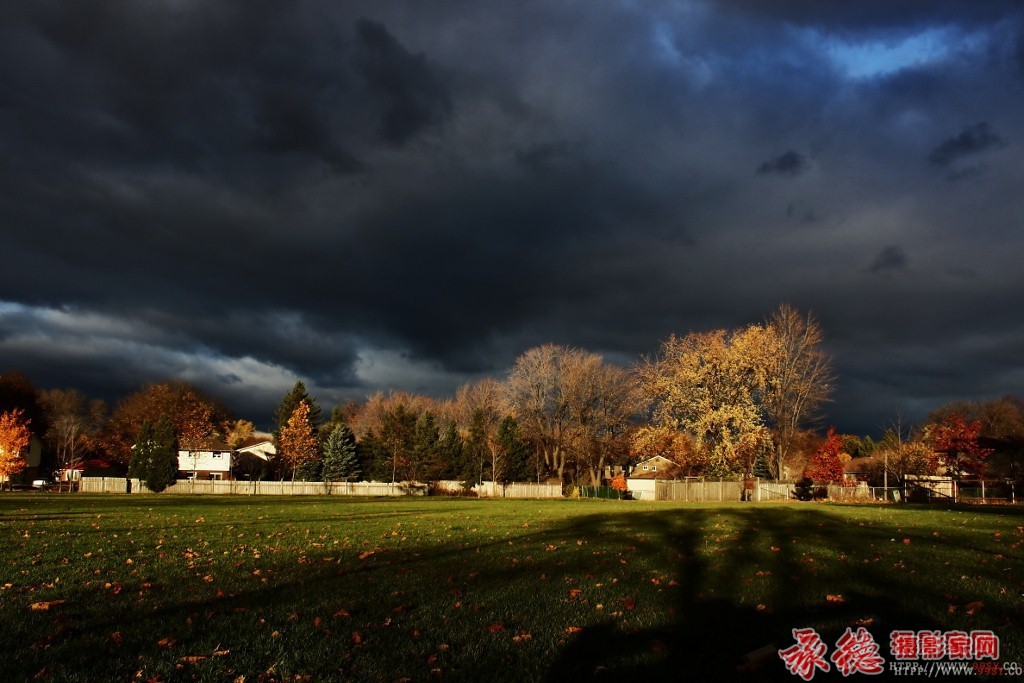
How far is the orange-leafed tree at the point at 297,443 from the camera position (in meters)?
80.6

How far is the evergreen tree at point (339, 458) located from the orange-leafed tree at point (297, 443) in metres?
2.09

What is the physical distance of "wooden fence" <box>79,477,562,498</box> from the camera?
65.6 metres

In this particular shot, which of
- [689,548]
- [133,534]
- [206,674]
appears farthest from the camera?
[133,534]

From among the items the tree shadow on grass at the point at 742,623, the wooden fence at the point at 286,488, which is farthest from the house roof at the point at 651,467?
the tree shadow on grass at the point at 742,623

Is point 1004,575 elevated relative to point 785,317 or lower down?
lower down

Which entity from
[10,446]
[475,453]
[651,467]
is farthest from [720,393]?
[10,446]

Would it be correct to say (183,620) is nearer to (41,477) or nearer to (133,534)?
(133,534)

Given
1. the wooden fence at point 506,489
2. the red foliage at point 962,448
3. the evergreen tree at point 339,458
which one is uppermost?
the red foliage at point 962,448

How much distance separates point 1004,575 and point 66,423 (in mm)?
105114

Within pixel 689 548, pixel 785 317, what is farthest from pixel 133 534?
pixel 785 317

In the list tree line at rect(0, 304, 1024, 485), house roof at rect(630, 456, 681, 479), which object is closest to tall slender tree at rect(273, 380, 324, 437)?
tree line at rect(0, 304, 1024, 485)

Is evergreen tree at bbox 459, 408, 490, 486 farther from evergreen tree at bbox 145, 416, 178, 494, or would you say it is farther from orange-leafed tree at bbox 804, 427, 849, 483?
orange-leafed tree at bbox 804, 427, 849, 483

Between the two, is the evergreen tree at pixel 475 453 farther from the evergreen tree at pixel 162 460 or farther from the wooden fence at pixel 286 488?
the evergreen tree at pixel 162 460

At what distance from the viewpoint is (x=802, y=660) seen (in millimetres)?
5676
